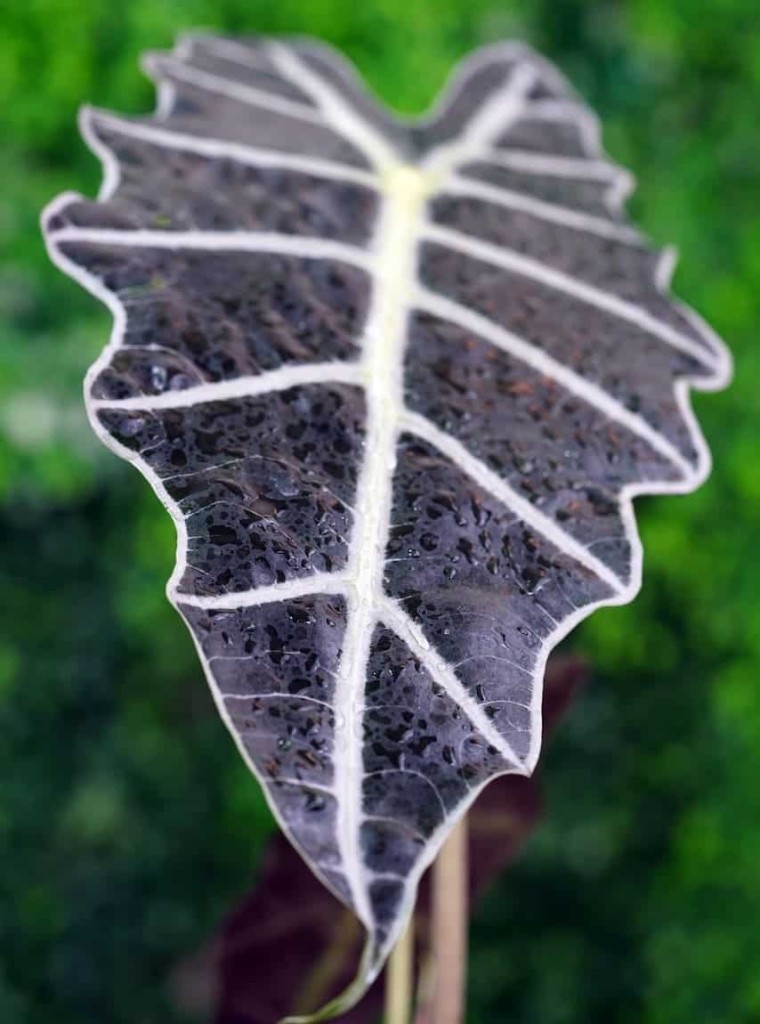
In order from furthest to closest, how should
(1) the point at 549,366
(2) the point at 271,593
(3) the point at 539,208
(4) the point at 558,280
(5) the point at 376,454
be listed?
(3) the point at 539,208 < (4) the point at 558,280 < (1) the point at 549,366 < (5) the point at 376,454 < (2) the point at 271,593

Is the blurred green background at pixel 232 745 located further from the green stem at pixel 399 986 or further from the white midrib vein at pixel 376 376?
the green stem at pixel 399 986

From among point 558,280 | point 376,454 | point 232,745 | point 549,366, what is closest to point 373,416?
point 376,454

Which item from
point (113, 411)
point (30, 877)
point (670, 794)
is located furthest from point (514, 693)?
point (30, 877)

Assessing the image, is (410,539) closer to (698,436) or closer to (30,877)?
(698,436)

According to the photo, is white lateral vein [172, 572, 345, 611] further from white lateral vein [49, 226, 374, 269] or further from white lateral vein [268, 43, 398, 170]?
white lateral vein [268, 43, 398, 170]

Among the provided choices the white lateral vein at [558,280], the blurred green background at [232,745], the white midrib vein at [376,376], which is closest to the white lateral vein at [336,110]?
the white midrib vein at [376,376]

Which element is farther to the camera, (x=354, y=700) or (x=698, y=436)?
(x=698, y=436)

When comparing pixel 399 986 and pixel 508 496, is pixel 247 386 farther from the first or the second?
pixel 399 986

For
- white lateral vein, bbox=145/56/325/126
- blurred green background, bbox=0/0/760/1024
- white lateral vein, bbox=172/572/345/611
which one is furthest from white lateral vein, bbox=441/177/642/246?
blurred green background, bbox=0/0/760/1024
